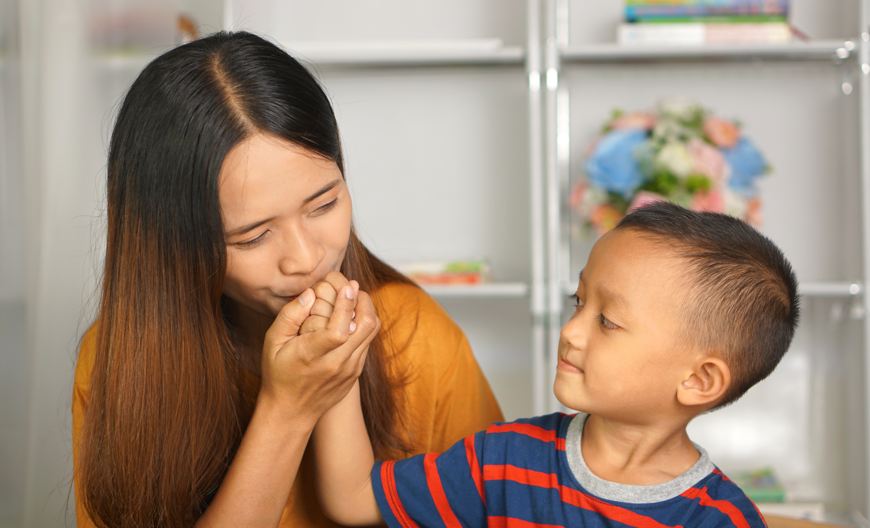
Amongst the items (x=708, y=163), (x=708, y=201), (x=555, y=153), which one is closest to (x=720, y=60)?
(x=708, y=163)

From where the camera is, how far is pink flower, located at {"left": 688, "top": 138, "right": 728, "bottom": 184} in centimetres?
199

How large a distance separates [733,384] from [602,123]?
159cm

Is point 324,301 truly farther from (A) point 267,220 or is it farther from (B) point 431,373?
(B) point 431,373

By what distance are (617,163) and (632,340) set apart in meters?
1.31

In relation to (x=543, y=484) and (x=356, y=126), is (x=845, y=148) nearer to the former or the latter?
(x=356, y=126)

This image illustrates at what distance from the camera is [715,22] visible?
204cm

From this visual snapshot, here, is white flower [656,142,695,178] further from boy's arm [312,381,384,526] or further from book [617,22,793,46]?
boy's arm [312,381,384,526]

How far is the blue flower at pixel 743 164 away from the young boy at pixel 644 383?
126 cm

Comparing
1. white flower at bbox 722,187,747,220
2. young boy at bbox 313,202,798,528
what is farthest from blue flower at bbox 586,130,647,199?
young boy at bbox 313,202,798,528

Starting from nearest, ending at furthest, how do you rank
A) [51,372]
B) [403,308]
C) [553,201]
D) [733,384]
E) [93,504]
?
[733,384] → [93,504] → [403,308] → [51,372] → [553,201]

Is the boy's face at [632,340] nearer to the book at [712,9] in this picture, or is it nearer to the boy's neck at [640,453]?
the boy's neck at [640,453]

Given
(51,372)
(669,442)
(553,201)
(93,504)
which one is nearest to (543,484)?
(669,442)

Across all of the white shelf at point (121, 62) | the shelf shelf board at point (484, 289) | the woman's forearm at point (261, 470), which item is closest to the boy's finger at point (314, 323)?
the woman's forearm at point (261, 470)

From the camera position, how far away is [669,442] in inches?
36.0
